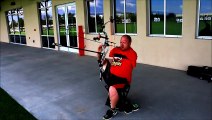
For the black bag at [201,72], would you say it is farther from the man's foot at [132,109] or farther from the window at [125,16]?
the window at [125,16]

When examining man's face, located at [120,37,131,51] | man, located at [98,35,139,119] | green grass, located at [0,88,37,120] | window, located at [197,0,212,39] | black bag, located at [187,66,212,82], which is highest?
window, located at [197,0,212,39]

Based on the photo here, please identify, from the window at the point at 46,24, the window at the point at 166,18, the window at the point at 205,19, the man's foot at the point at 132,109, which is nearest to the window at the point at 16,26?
the window at the point at 46,24

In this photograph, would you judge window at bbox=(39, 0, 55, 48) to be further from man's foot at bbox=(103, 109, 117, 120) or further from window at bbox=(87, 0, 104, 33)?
man's foot at bbox=(103, 109, 117, 120)

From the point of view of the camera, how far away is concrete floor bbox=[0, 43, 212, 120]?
3391 mm

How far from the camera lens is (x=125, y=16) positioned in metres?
7.19

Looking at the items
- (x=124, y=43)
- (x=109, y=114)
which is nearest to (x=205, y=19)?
(x=124, y=43)

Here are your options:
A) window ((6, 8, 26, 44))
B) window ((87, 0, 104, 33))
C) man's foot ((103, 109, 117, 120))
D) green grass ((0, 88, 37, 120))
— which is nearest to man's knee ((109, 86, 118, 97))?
man's foot ((103, 109, 117, 120))

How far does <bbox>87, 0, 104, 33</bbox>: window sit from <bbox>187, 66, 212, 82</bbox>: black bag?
3847mm

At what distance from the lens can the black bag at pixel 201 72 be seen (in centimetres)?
478

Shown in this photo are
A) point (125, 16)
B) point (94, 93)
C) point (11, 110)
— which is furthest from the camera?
point (125, 16)

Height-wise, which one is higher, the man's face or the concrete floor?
the man's face

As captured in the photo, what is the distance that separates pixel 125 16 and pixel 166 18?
1.55m

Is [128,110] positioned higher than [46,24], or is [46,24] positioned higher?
[46,24]

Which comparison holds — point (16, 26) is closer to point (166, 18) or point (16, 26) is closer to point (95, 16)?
point (95, 16)
